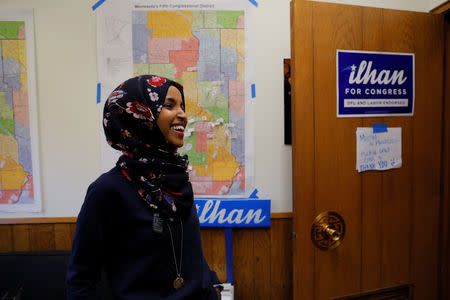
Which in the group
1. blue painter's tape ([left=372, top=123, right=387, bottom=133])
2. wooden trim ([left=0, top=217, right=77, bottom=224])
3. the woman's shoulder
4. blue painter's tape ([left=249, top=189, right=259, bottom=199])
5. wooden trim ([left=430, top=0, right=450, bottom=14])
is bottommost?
wooden trim ([left=0, top=217, right=77, bottom=224])

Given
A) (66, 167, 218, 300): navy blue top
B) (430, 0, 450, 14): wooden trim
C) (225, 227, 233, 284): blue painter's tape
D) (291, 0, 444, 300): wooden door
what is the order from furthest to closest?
(225, 227, 233, 284): blue painter's tape, (430, 0, 450, 14): wooden trim, (291, 0, 444, 300): wooden door, (66, 167, 218, 300): navy blue top

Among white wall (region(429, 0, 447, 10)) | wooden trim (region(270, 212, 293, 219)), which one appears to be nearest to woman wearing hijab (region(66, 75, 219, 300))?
wooden trim (region(270, 212, 293, 219))

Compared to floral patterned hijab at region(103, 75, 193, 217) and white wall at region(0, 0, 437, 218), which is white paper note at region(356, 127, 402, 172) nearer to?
white wall at region(0, 0, 437, 218)

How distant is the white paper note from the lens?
3.61ft

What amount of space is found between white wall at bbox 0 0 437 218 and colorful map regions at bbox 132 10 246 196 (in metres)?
0.12

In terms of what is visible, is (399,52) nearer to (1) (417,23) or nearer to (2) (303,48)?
(1) (417,23)

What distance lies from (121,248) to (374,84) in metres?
1.26

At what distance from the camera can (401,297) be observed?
1.21 m

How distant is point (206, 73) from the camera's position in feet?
4.22

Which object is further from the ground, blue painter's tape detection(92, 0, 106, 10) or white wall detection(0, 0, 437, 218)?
blue painter's tape detection(92, 0, 106, 10)

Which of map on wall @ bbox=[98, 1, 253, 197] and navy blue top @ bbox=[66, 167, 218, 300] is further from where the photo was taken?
map on wall @ bbox=[98, 1, 253, 197]

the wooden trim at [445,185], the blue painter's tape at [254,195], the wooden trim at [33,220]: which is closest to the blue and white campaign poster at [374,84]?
the wooden trim at [445,185]

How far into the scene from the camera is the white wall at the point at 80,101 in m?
1.28

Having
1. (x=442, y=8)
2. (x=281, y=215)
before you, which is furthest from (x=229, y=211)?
(x=442, y=8)
